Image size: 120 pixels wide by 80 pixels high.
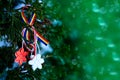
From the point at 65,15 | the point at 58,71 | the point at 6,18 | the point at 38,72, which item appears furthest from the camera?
the point at 65,15

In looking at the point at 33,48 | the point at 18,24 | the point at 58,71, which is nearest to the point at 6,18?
the point at 18,24

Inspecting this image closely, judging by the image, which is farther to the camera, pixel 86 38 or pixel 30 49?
pixel 86 38

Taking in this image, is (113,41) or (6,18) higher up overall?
(6,18)

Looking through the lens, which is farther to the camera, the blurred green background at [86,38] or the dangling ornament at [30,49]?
the blurred green background at [86,38]

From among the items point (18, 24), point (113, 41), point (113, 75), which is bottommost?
point (113, 75)

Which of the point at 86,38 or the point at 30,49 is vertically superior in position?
the point at 30,49

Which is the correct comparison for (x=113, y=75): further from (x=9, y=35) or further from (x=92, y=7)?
(x=9, y=35)

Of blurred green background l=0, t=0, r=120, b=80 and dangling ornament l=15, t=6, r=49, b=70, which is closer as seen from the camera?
dangling ornament l=15, t=6, r=49, b=70

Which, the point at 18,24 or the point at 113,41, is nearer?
the point at 18,24
